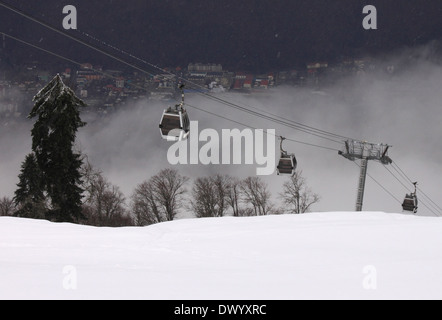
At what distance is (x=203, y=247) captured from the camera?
875 cm

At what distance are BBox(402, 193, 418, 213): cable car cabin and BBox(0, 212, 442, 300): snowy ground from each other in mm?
20856

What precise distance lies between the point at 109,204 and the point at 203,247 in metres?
41.7

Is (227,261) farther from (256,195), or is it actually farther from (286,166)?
(256,195)

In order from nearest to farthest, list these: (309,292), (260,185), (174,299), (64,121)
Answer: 1. (174,299)
2. (309,292)
3. (64,121)
4. (260,185)

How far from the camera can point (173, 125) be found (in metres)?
16.2

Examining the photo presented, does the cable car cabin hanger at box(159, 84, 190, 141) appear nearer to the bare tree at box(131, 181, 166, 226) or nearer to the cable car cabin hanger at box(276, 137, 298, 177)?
the cable car cabin hanger at box(276, 137, 298, 177)

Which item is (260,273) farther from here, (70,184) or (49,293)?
(70,184)

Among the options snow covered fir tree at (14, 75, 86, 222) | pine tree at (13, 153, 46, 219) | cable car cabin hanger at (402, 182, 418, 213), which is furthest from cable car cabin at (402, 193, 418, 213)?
pine tree at (13, 153, 46, 219)

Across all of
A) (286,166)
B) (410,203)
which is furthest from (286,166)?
(410,203)

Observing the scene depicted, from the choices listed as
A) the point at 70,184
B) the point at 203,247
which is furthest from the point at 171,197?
the point at 203,247

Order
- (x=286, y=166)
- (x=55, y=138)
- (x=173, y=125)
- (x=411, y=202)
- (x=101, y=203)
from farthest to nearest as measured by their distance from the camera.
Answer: (x=101, y=203) → (x=411, y=202) → (x=55, y=138) → (x=286, y=166) → (x=173, y=125)

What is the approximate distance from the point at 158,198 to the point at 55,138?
28.3 meters

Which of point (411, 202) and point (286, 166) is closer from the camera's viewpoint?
point (286, 166)
